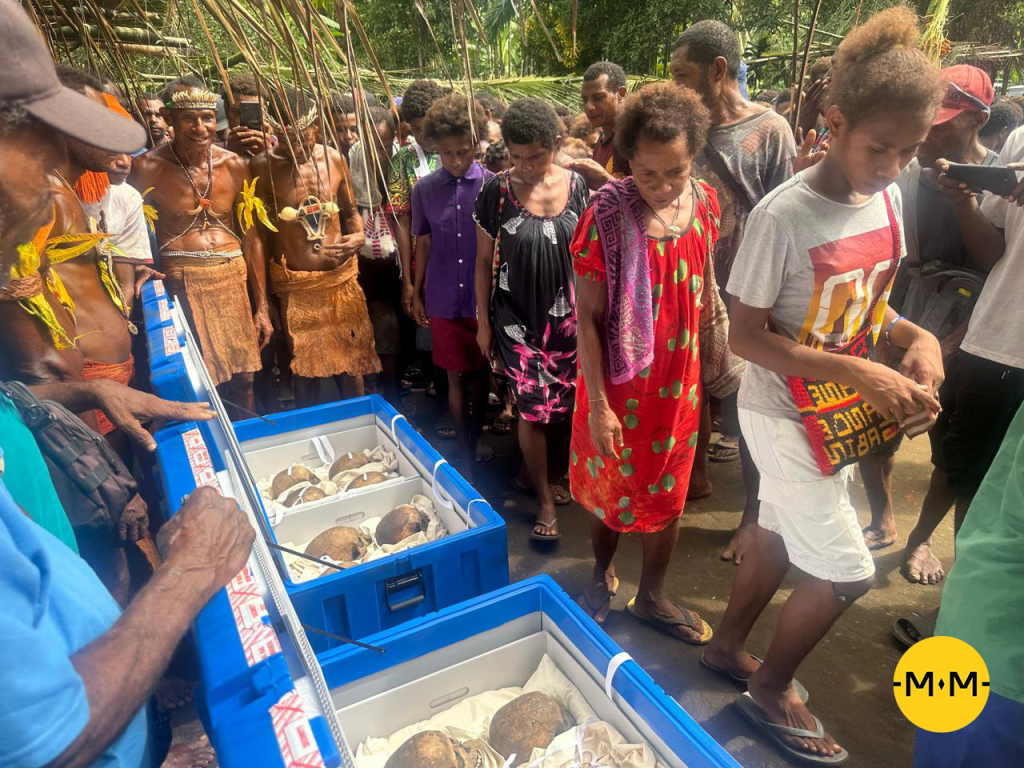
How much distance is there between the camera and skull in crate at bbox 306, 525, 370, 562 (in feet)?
7.48

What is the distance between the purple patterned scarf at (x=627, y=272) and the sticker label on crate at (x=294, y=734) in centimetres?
143

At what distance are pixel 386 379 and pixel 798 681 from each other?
3173 millimetres

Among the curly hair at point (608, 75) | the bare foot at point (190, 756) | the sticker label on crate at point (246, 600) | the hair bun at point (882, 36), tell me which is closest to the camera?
the sticker label on crate at point (246, 600)

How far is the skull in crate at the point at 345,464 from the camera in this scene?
2828mm

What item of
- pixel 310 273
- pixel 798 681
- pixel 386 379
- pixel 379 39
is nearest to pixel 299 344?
pixel 310 273

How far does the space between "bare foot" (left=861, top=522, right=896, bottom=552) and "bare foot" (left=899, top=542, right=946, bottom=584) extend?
0.13 metres

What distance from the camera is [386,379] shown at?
466 centimetres

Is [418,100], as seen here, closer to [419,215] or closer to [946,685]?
[419,215]

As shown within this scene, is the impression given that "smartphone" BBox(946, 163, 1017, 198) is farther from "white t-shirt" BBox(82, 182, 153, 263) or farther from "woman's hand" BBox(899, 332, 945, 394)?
"white t-shirt" BBox(82, 182, 153, 263)

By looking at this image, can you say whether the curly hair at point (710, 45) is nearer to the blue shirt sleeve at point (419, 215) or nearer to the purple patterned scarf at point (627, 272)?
the purple patterned scarf at point (627, 272)

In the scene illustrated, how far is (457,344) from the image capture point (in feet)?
12.1

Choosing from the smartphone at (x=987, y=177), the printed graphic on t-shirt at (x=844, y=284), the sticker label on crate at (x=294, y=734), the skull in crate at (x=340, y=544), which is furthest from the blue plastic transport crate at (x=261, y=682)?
the smartphone at (x=987, y=177)

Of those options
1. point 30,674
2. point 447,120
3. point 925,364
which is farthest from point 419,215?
point 30,674

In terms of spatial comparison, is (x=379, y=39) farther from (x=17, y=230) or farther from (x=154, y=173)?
(x=17, y=230)
